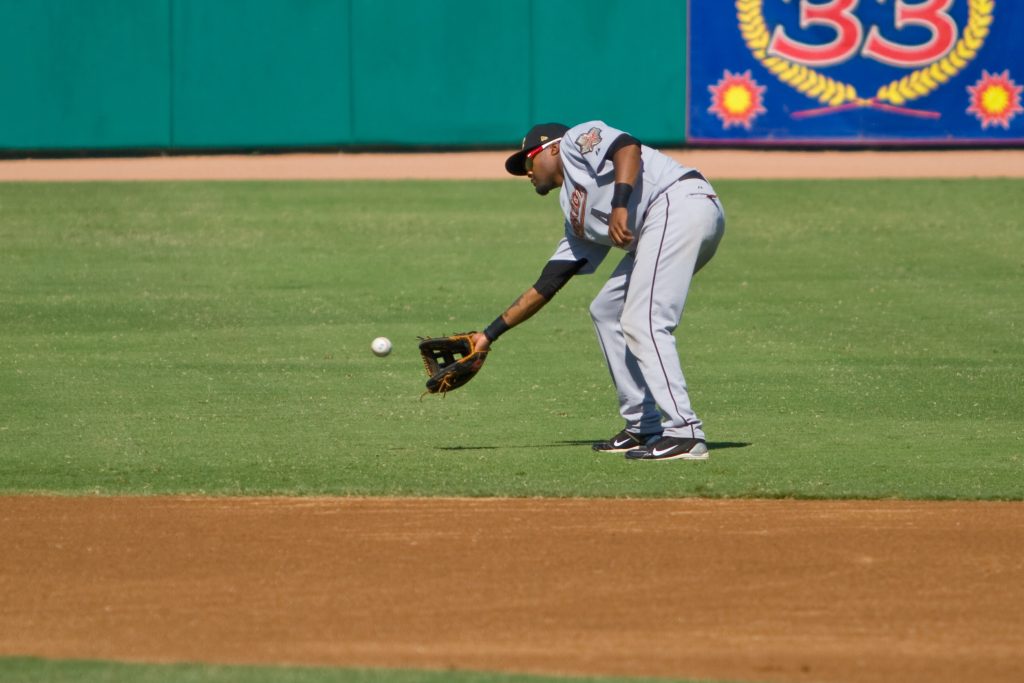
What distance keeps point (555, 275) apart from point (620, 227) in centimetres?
63

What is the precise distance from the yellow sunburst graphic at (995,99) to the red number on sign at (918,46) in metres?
0.65

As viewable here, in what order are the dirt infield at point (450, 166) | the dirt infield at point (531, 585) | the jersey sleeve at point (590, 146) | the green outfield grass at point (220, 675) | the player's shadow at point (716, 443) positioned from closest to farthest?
the green outfield grass at point (220, 675), the dirt infield at point (531, 585), the jersey sleeve at point (590, 146), the player's shadow at point (716, 443), the dirt infield at point (450, 166)

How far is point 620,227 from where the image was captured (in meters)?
7.48

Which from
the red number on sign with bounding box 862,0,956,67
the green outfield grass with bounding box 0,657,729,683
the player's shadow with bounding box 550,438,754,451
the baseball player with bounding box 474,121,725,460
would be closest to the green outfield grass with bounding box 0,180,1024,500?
the player's shadow with bounding box 550,438,754,451

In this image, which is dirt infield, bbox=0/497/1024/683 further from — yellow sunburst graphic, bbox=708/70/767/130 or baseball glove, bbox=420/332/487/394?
yellow sunburst graphic, bbox=708/70/767/130

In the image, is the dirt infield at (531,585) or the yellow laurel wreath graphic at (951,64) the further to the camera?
the yellow laurel wreath graphic at (951,64)

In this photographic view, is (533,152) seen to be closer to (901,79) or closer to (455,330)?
(455,330)

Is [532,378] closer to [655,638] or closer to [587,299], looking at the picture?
[587,299]

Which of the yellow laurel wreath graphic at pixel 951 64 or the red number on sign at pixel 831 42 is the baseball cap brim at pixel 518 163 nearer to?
the red number on sign at pixel 831 42

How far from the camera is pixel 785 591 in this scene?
568cm

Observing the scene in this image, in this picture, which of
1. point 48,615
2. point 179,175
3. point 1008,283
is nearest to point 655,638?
point 48,615

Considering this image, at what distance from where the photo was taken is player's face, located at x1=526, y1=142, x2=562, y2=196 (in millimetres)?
7875

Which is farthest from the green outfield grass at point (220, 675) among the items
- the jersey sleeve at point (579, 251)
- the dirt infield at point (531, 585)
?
the jersey sleeve at point (579, 251)

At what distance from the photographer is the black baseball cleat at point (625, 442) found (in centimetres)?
825
